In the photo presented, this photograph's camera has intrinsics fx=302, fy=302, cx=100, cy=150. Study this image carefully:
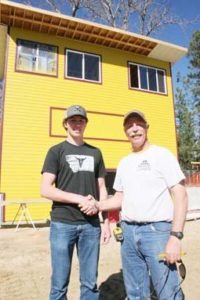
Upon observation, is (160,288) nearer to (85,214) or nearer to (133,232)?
(133,232)

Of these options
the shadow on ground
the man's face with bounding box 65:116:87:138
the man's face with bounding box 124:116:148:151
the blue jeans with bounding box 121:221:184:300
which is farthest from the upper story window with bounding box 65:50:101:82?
the blue jeans with bounding box 121:221:184:300

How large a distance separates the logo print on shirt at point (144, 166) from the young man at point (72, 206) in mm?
610

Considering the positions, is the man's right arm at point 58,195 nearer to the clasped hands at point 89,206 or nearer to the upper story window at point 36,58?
the clasped hands at point 89,206

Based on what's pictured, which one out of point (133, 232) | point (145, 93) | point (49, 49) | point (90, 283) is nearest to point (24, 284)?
point (90, 283)

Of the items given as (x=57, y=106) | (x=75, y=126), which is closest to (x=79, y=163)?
(x=75, y=126)

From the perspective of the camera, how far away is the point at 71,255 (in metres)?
3.07

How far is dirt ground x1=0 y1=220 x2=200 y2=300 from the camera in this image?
4555 mm

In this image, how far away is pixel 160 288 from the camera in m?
2.51

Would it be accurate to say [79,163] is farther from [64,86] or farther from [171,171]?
[64,86]

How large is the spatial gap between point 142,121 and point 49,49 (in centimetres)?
1236

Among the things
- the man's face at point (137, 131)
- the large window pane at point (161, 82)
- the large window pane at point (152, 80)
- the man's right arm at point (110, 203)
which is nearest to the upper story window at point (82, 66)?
the large window pane at point (152, 80)

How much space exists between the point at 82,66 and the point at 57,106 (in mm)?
2532

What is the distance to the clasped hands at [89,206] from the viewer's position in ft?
9.64

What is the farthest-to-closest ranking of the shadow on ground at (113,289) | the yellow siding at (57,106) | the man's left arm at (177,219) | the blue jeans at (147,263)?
the yellow siding at (57,106), the shadow on ground at (113,289), the blue jeans at (147,263), the man's left arm at (177,219)
